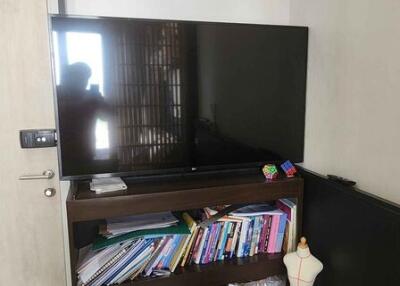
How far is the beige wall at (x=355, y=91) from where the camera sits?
1.16 meters

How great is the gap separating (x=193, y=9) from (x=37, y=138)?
3.22ft

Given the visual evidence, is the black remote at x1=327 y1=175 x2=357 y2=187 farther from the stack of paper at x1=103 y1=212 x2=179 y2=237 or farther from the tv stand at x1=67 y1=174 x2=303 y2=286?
the stack of paper at x1=103 y1=212 x2=179 y2=237

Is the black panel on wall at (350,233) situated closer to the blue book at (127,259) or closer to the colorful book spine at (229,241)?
the colorful book spine at (229,241)

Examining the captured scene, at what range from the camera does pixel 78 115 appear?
133cm

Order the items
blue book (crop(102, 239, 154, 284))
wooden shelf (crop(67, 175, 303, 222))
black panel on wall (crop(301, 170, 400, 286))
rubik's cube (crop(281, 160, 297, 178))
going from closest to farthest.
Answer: black panel on wall (crop(301, 170, 400, 286)) < wooden shelf (crop(67, 175, 303, 222)) < blue book (crop(102, 239, 154, 284)) < rubik's cube (crop(281, 160, 297, 178))

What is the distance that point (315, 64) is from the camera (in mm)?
1576

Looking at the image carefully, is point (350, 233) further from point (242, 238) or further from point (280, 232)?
point (242, 238)

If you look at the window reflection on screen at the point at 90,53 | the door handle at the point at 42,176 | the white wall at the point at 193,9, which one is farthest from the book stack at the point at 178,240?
the white wall at the point at 193,9

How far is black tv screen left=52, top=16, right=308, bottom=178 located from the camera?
1.32m

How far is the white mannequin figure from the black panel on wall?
6 centimetres

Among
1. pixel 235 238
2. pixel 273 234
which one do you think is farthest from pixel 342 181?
pixel 235 238

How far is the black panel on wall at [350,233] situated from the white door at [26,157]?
1.22 metres

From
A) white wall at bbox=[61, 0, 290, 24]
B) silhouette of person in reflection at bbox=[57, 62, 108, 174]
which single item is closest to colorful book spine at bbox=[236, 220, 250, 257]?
silhouette of person in reflection at bbox=[57, 62, 108, 174]

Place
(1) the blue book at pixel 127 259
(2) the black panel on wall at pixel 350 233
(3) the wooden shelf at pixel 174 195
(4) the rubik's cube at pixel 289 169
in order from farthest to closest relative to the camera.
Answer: (4) the rubik's cube at pixel 289 169 < (1) the blue book at pixel 127 259 < (3) the wooden shelf at pixel 174 195 < (2) the black panel on wall at pixel 350 233
